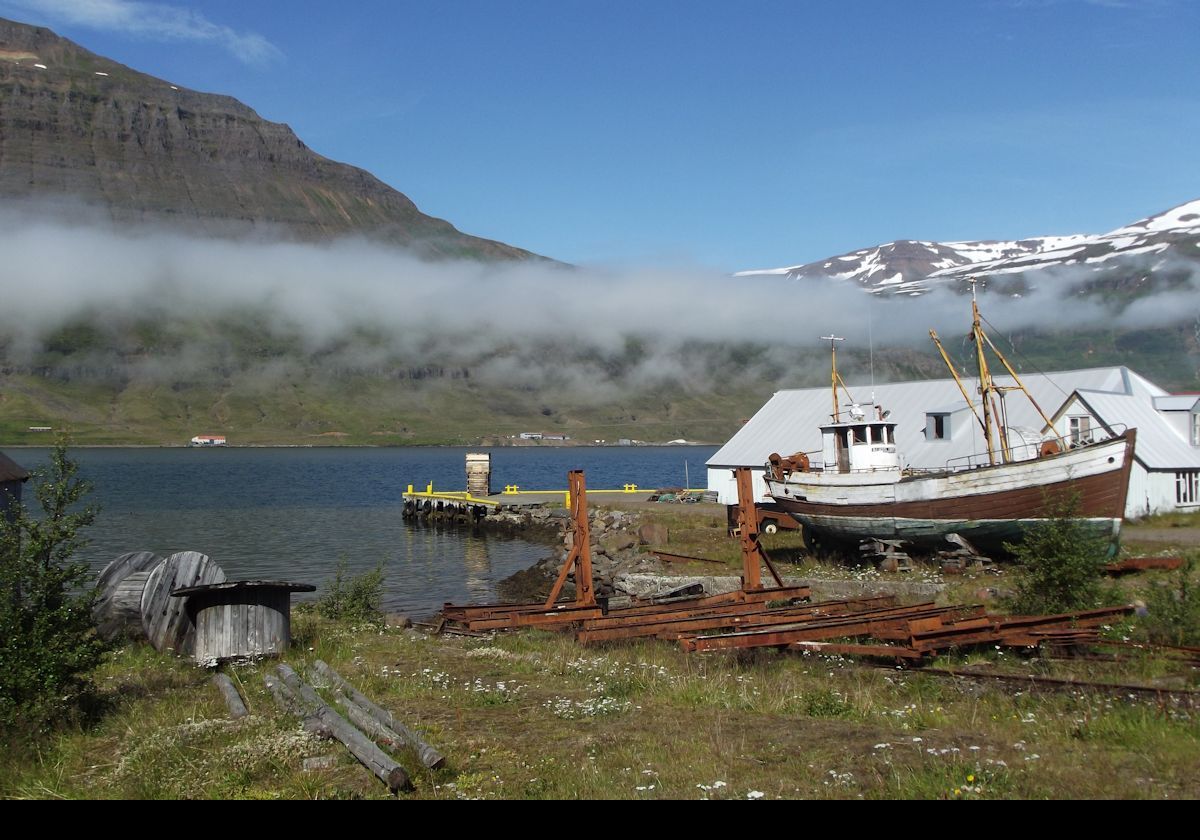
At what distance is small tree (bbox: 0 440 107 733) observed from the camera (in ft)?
42.3

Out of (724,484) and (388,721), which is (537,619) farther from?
(724,484)

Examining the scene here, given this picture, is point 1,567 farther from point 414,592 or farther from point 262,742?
point 414,592

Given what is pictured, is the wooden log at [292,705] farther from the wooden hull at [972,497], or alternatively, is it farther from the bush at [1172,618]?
the wooden hull at [972,497]

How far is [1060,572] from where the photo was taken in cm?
1984

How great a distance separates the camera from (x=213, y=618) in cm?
1870

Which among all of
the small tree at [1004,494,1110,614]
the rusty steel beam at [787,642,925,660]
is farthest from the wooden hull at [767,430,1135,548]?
the rusty steel beam at [787,642,925,660]

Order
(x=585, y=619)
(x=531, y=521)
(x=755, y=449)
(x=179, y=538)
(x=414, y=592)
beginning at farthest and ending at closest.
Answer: (x=531, y=521) < (x=179, y=538) < (x=755, y=449) < (x=414, y=592) < (x=585, y=619)

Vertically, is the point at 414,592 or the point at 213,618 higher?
the point at 213,618

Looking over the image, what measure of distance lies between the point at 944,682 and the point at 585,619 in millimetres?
10377

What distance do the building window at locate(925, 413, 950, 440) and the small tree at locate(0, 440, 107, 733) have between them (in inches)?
1607

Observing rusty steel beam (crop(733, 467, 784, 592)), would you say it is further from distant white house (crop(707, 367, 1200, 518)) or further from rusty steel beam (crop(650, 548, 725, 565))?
distant white house (crop(707, 367, 1200, 518))

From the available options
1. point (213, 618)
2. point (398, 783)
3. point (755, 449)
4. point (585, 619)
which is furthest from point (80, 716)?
point (755, 449)

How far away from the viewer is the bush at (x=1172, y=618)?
1656cm

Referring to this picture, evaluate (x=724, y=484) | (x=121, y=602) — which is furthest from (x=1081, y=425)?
(x=121, y=602)
